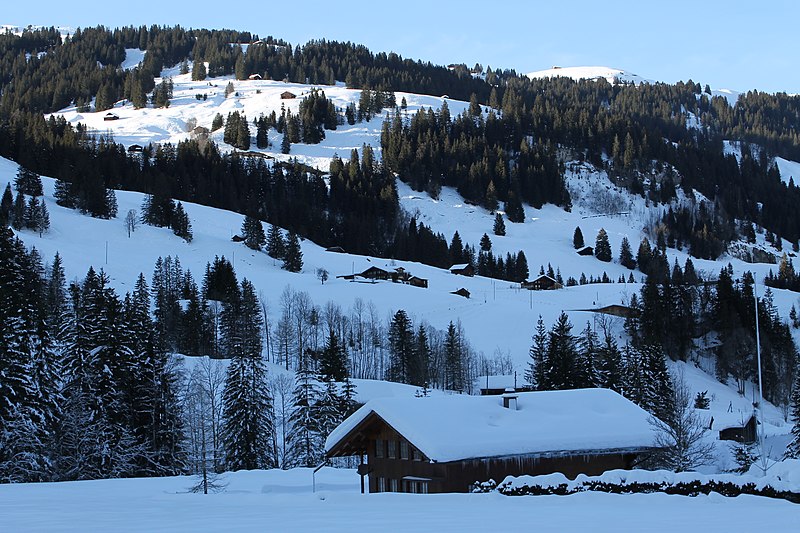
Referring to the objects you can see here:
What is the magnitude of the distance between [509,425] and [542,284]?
9372 cm

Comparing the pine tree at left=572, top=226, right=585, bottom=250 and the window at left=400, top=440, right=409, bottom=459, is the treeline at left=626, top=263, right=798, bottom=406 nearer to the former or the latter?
the pine tree at left=572, top=226, right=585, bottom=250

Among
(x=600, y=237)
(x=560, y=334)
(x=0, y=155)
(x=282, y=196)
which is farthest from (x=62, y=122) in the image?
(x=560, y=334)

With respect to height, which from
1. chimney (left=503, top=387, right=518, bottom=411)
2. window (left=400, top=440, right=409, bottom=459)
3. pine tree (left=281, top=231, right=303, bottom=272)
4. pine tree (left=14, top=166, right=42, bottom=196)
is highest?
pine tree (left=14, top=166, right=42, bottom=196)

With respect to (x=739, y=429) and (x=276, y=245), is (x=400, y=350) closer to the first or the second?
(x=739, y=429)

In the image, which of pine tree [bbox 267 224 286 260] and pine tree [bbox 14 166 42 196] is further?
pine tree [bbox 267 224 286 260]

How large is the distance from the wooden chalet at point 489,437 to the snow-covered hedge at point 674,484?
8.85m

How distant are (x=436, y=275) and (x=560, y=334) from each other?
58.3 m

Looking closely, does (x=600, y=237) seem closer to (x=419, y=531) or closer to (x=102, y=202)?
(x=102, y=202)

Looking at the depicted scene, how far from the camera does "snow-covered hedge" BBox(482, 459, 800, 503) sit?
36.9 ft

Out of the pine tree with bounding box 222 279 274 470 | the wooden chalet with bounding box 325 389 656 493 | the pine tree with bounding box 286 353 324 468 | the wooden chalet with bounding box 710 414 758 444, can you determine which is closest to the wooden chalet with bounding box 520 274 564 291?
the wooden chalet with bounding box 710 414 758 444

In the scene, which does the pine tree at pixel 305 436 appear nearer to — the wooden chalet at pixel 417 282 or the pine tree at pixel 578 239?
the wooden chalet at pixel 417 282

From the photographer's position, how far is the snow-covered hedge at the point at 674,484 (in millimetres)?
11250

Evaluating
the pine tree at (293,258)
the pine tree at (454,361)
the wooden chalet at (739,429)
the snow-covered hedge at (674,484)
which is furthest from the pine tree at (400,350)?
the snow-covered hedge at (674,484)

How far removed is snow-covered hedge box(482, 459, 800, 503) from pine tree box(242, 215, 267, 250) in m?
104
